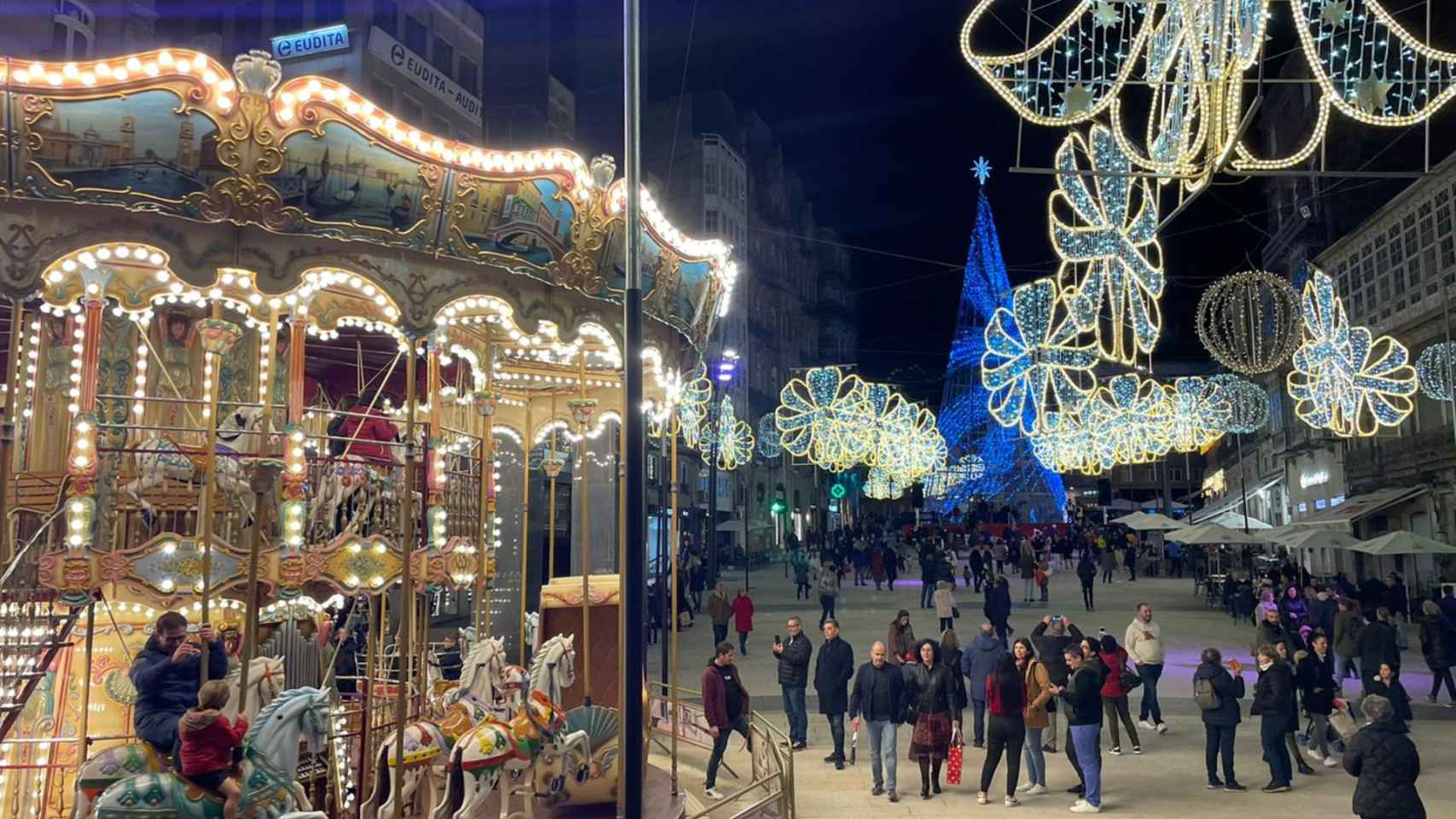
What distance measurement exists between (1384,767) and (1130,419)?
20.2 metres

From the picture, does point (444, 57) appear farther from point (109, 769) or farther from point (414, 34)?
point (109, 769)

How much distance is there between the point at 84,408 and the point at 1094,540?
3534 cm

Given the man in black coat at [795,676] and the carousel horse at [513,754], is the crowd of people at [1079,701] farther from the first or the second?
the carousel horse at [513,754]

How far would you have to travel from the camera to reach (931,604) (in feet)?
86.8

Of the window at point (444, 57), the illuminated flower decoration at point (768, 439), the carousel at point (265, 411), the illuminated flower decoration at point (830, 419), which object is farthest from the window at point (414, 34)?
the carousel at point (265, 411)

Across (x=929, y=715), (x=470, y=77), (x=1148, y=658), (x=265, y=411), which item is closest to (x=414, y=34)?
(x=470, y=77)

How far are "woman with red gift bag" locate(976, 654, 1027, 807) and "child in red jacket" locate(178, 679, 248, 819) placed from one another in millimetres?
7105

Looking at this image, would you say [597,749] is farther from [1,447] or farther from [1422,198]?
[1422,198]

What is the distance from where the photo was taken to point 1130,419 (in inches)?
1044

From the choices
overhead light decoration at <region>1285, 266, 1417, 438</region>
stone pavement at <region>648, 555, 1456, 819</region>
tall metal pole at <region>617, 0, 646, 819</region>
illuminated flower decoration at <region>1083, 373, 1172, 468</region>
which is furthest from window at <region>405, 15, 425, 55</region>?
tall metal pole at <region>617, 0, 646, 819</region>

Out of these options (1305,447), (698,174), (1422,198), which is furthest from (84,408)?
(698,174)

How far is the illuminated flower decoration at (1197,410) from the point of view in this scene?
25.7m

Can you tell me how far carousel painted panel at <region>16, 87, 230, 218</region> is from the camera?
6.86m

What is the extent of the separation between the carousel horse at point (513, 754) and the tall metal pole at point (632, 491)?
2.43m
